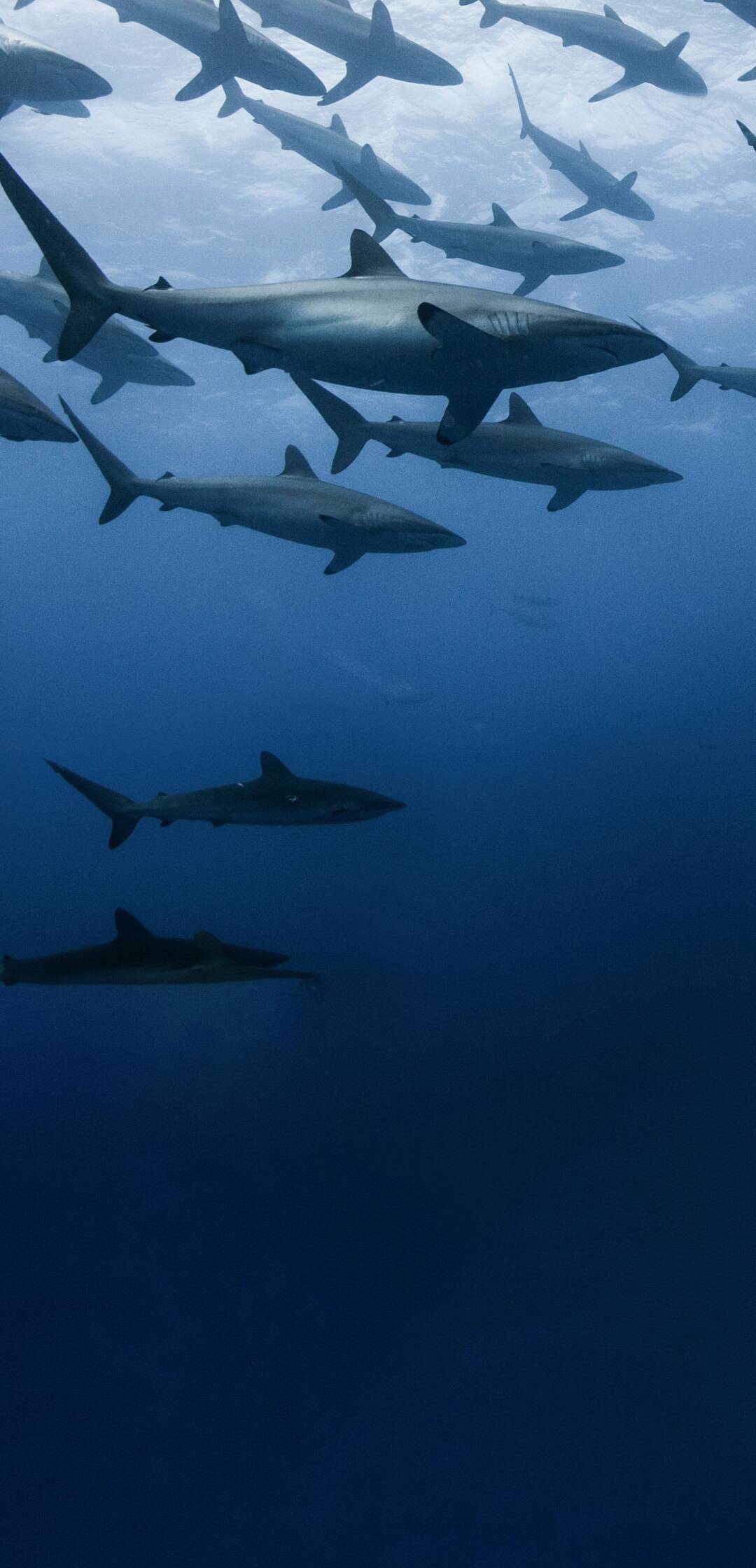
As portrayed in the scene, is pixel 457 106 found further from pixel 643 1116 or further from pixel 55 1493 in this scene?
pixel 55 1493

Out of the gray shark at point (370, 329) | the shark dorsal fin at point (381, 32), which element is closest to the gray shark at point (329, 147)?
the shark dorsal fin at point (381, 32)

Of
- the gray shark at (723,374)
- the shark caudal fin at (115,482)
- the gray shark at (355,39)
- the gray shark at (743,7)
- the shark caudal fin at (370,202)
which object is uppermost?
the gray shark at (355,39)

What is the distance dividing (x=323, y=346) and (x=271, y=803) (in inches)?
107

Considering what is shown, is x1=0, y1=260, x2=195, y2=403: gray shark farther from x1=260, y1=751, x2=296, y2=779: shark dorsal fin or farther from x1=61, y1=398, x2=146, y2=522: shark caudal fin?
x1=260, y1=751, x2=296, y2=779: shark dorsal fin

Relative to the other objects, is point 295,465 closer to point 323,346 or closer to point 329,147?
point 323,346

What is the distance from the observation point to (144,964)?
4.35 m

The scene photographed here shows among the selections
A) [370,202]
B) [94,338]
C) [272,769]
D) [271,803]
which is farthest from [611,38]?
[271,803]

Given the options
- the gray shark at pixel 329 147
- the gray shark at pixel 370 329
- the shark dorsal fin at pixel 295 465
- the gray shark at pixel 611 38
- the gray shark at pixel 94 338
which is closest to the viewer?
the gray shark at pixel 370 329

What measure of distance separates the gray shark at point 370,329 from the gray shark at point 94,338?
12.5 feet

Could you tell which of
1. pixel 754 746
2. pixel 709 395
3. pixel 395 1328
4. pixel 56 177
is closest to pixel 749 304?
pixel 709 395

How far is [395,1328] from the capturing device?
193 inches

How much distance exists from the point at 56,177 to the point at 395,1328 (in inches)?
1201

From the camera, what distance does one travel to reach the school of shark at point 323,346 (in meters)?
3.67

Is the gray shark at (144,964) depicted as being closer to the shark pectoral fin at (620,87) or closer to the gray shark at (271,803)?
the gray shark at (271,803)
